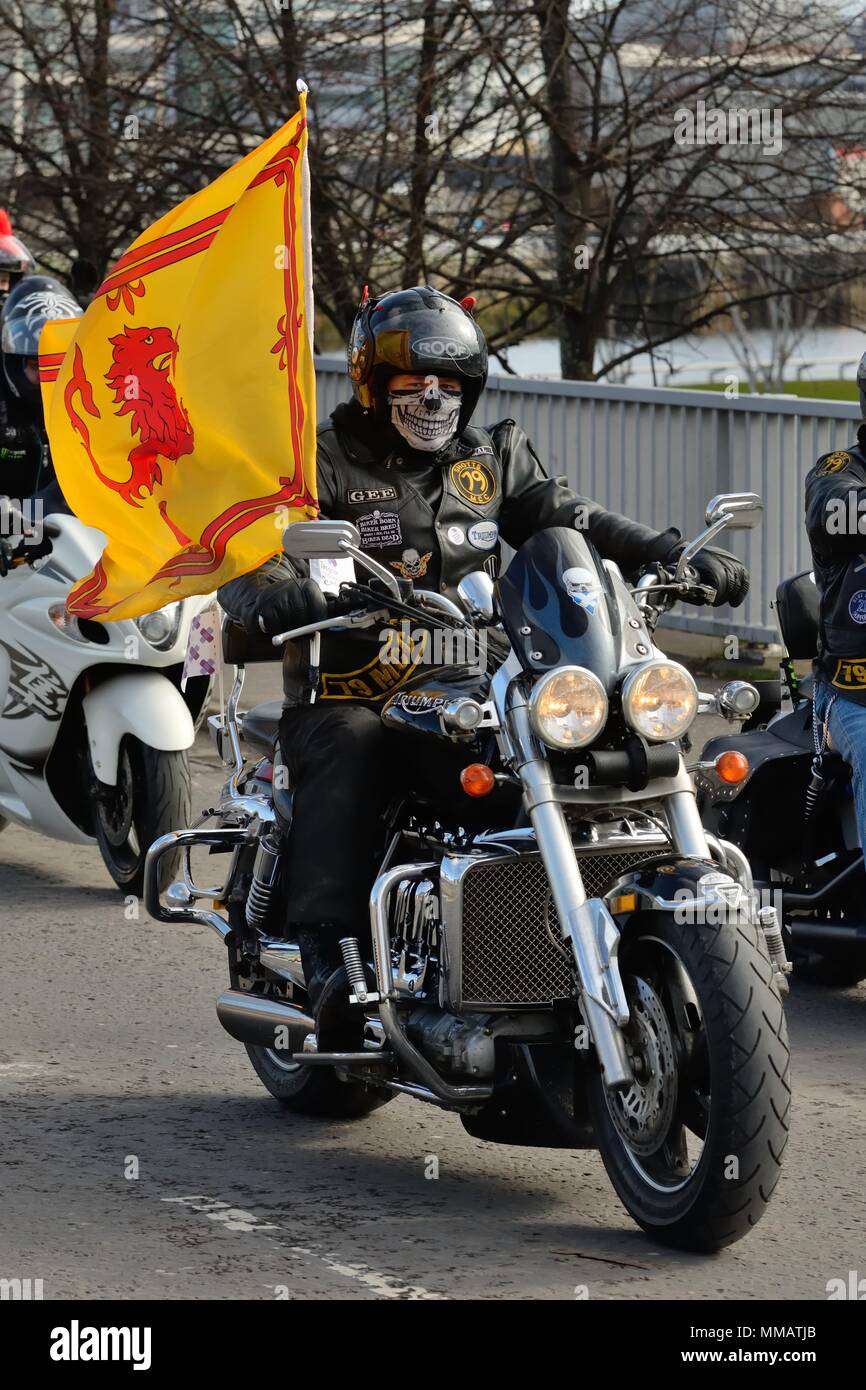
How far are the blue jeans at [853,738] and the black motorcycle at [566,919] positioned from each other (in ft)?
5.49

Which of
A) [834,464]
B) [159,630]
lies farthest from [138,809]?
[834,464]

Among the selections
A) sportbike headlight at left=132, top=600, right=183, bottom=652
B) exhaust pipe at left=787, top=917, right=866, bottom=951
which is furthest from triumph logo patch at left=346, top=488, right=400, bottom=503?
sportbike headlight at left=132, top=600, right=183, bottom=652

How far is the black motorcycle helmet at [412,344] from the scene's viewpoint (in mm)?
5172

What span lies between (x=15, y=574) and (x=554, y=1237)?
177 inches

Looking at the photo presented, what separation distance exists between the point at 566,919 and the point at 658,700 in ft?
1.51

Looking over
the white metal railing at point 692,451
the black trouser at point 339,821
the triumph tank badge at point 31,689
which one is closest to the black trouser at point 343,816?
the black trouser at point 339,821

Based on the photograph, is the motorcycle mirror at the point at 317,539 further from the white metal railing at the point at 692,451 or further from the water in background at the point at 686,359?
the water in background at the point at 686,359

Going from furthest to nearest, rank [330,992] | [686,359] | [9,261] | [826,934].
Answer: [686,359] < [9,261] < [826,934] < [330,992]

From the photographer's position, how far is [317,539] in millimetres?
4426

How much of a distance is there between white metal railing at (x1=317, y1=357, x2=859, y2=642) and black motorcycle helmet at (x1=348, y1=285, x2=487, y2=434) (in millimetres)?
6598

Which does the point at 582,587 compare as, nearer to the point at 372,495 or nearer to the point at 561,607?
the point at 561,607
